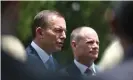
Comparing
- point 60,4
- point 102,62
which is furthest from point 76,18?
point 102,62

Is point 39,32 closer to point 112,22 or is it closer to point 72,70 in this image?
point 72,70

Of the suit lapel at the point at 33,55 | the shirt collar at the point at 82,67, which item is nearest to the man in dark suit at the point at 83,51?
the shirt collar at the point at 82,67

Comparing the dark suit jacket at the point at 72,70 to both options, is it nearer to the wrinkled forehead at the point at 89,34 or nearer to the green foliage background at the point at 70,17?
the green foliage background at the point at 70,17

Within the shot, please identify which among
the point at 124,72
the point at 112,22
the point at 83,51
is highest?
the point at 112,22

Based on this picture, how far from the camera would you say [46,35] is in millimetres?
2105

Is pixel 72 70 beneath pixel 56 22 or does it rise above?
beneath

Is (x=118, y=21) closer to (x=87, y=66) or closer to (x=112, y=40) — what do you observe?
(x=112, y=40)

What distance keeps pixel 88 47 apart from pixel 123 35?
18 cm

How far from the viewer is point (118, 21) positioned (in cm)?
217

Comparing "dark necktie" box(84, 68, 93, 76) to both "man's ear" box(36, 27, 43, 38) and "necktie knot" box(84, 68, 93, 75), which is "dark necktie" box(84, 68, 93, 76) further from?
"man's ear" box(36, 27, 43, 38)

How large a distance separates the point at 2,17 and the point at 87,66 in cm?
43

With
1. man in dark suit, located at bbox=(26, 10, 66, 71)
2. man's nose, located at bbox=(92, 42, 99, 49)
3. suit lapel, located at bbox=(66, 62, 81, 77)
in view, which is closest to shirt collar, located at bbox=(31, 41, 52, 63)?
man in dark suit, located at bbox=(26, 10, 66, 71)

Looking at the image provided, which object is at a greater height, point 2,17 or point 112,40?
point 2,17

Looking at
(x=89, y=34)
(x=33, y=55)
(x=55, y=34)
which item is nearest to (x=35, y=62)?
(x=33, y=55)
